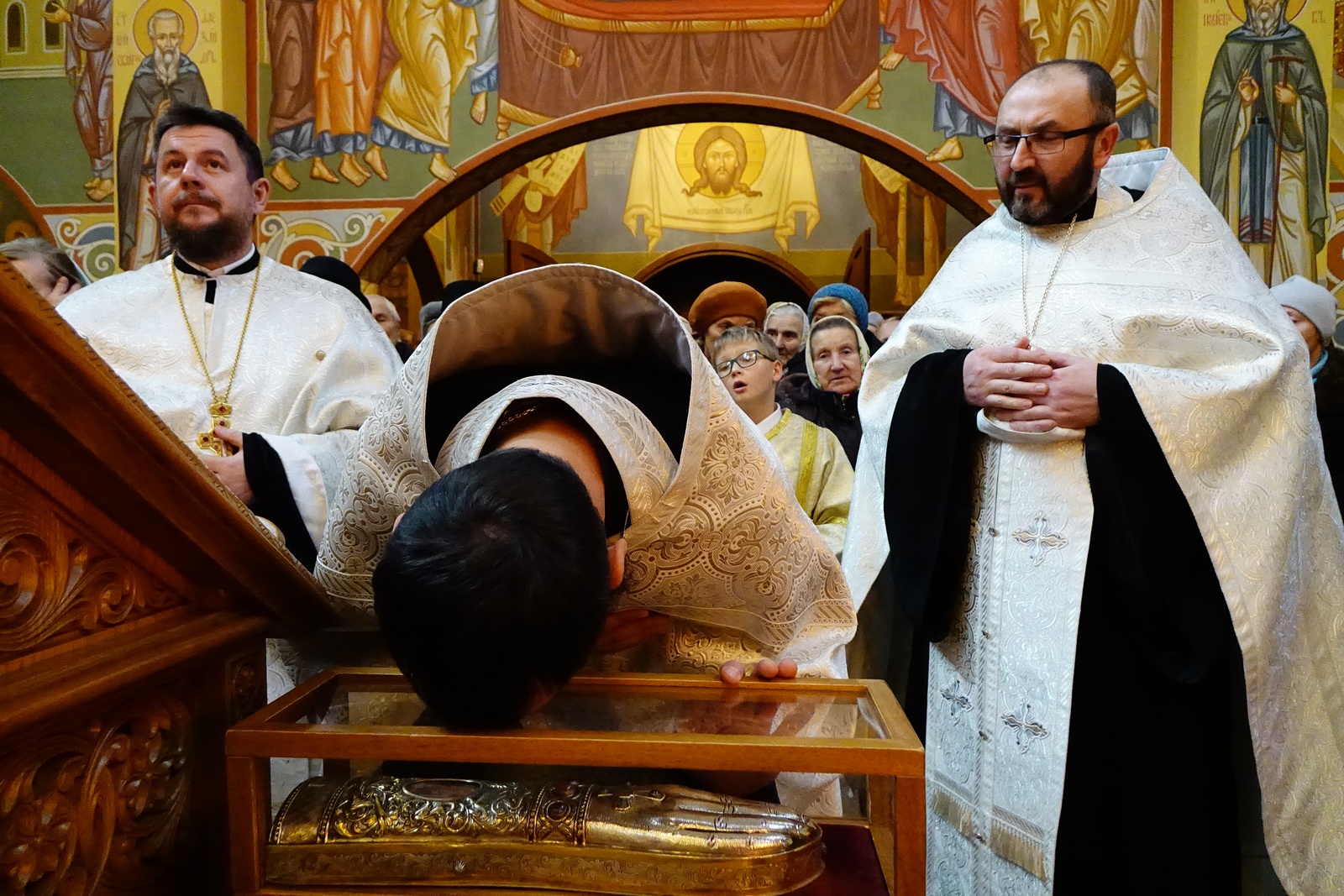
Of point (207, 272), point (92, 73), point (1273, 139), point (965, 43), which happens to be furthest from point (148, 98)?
point (1273, 139)

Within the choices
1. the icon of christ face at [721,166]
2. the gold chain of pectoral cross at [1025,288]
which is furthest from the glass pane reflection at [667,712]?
the icon of christ face at [721,166]

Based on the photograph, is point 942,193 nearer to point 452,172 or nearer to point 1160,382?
point 452,172

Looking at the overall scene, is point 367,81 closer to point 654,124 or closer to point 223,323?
point 654,124

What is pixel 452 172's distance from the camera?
648 cm

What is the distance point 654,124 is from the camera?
6.73 m

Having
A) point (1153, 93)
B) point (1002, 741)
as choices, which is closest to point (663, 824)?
point (1002, 741)

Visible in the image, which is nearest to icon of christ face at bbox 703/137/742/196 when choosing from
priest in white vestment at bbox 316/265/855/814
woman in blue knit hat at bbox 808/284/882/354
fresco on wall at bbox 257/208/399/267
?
fresco on wall at bbox 257/208/399/267

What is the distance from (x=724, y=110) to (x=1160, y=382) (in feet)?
16.3

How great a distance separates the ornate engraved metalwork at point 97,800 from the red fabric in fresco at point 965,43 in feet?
21.3

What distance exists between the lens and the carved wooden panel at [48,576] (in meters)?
0.69

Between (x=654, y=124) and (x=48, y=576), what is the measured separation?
6.52 meters

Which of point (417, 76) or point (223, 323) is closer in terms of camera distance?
point (223, 323)

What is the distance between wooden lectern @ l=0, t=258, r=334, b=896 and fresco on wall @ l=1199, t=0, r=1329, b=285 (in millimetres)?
6542

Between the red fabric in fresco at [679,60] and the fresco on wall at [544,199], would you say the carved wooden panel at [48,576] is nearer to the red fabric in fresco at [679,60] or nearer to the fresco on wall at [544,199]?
the red fabric in fresco at [679,60]
